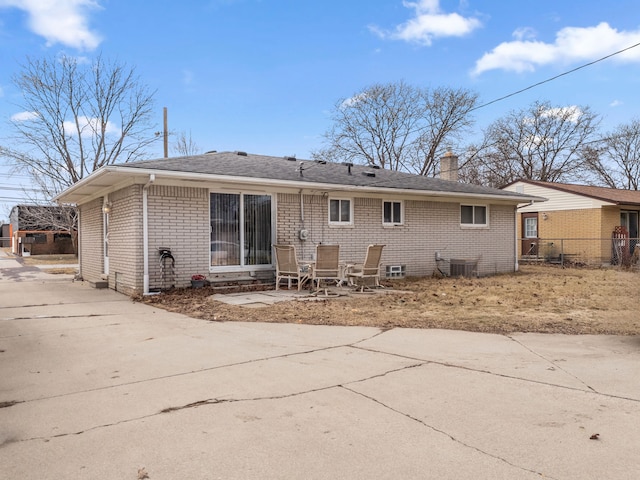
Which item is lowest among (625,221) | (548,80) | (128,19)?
(625,221)

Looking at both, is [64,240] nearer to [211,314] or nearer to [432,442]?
[211,314]

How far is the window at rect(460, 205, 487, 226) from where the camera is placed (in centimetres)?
1568

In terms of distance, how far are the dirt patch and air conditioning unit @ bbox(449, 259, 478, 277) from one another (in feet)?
8.11

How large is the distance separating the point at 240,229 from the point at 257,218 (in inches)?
21.7

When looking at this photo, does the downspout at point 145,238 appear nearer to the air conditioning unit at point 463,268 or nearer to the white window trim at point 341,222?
the white window trim at point 341,222

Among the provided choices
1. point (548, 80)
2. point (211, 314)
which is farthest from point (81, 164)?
point (548, 80)

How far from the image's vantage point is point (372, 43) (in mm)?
17484

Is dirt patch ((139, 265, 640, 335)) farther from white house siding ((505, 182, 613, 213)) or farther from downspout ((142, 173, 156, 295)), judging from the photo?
white house siding ((505, 182, 613, 213))

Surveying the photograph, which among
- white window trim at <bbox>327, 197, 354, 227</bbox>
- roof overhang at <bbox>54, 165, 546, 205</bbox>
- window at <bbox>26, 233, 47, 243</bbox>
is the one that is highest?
roof overhang at <bbox>54, 165, 546, 205</bbox>

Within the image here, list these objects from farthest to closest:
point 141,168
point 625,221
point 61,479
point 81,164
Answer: point 81,164 < point 625,221 < point 141,168 < point 61,479

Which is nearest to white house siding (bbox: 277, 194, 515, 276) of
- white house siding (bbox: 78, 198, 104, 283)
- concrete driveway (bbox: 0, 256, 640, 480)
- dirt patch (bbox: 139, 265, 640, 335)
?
dirt patch (bbox: 139, 265, 640, 335)

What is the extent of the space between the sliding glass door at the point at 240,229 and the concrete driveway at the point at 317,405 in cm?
481

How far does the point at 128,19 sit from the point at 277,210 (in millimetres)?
7315

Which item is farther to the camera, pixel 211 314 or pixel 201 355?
pixel 211 314
